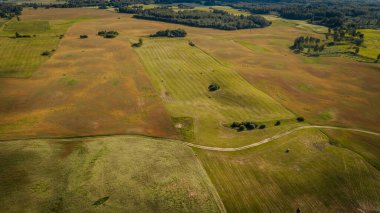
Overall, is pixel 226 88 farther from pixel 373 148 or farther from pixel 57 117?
pixel 57 117

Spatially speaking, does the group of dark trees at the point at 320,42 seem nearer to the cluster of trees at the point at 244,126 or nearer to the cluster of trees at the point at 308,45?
the cluster of trees at the point at 308,45

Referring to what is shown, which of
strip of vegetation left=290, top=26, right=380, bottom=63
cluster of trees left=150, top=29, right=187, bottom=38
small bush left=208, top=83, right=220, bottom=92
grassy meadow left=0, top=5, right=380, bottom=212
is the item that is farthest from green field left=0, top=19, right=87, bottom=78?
strip of vegetation left=290, top=26, right=380, bottom=63

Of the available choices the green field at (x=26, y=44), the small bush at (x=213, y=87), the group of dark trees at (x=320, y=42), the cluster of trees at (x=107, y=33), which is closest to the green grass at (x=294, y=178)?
the small bush at (x=213, y=87)

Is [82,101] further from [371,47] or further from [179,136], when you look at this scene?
[371,47]

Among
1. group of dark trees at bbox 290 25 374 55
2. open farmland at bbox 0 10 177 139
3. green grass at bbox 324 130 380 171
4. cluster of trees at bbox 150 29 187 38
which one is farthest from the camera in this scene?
cluster of trees at bbox 150 29 187 38

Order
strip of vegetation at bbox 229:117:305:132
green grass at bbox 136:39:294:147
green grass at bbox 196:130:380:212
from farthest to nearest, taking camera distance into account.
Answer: strip of vegetation at bbox 229:117:305:132, green grass at bbox 136:39:294:147, green grass at bbox 196:130:380:212

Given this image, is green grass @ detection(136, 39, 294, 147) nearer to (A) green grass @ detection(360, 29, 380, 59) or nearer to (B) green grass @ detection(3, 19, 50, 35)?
(B) green grass @ detection(3, 19, 50, 35)

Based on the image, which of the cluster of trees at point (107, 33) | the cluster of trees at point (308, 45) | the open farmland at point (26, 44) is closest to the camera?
the open farmland at point (26, 44)

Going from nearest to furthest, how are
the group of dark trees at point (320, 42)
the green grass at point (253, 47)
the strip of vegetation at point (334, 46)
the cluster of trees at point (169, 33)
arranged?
the strip of vegetation at point (334, 46) → the green grass at point (253, 47) → the group of dark trees at point (320, 42) → the cluster of trees at point (169, 33)
